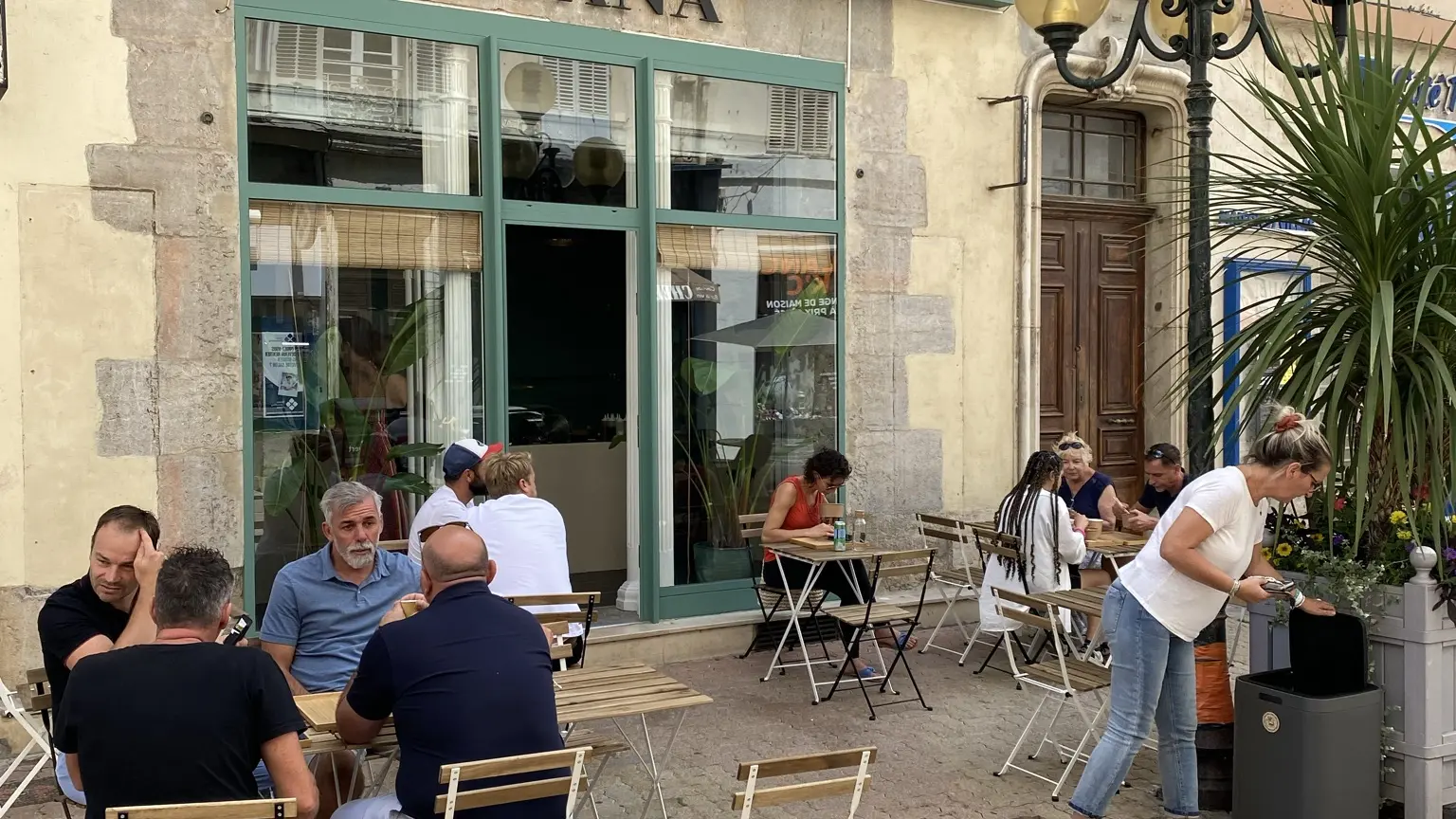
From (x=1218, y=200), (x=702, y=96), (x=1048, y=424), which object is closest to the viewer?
(x=1218, y=200)

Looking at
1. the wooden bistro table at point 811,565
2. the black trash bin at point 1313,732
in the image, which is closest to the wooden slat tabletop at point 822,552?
the wooden bistro table at point 811,565

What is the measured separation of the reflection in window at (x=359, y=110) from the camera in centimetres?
675

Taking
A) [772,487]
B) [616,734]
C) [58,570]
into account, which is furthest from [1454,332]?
[58,570]

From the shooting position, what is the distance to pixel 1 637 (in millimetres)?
6082

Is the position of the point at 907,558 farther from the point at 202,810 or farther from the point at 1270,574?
the point at 202,810

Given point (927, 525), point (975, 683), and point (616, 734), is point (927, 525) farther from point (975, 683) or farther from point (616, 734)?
point (616, 734)

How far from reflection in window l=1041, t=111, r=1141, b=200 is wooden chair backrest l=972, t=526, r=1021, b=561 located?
3542mm

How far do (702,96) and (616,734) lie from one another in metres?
4.03

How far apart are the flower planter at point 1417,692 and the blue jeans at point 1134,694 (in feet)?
2.51

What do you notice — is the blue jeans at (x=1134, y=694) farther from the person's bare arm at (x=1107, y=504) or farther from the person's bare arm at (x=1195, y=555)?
the person's bare arm at (x=1107, y=504)

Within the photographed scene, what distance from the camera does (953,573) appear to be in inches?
322

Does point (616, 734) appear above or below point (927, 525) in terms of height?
below

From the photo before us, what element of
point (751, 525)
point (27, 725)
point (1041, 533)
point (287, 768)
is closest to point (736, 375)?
point (751, 525)

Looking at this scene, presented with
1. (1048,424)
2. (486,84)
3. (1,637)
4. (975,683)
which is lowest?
(975,683)
